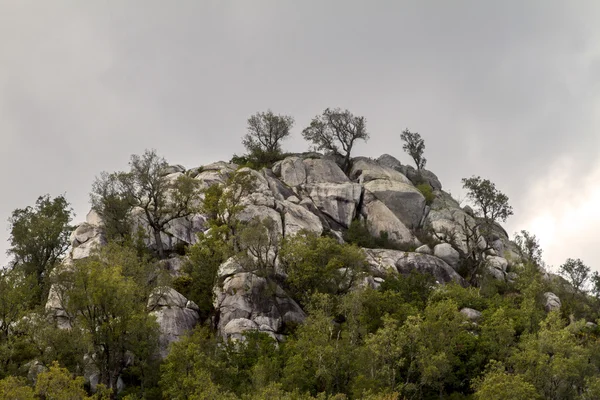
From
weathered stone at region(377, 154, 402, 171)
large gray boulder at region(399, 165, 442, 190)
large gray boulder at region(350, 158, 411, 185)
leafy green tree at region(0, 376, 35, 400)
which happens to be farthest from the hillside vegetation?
weathered stone at region(377, 154, 402, 171)

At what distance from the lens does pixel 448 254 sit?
8644cm

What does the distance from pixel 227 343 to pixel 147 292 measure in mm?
11013

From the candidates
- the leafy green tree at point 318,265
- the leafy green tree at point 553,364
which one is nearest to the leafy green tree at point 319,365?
the leafy green tree at point 318,265

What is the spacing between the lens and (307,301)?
62625 millimetres

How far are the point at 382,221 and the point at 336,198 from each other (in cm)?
966

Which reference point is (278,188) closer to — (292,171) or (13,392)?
(292,171)

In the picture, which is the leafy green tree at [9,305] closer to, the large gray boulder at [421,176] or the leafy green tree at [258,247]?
the leafy green tree at [258,247]

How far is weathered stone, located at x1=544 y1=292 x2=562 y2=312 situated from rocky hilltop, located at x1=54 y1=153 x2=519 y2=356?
7959 millimetres

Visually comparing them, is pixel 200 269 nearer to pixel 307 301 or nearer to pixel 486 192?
pixel 307 301

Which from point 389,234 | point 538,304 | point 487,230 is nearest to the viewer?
point 538,304

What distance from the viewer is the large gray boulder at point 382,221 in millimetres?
91750

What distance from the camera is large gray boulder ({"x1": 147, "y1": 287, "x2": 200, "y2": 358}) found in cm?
5569

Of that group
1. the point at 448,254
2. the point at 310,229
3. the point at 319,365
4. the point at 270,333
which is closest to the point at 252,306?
the point at 270,333

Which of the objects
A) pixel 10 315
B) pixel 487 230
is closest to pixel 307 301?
pixel 10 315
